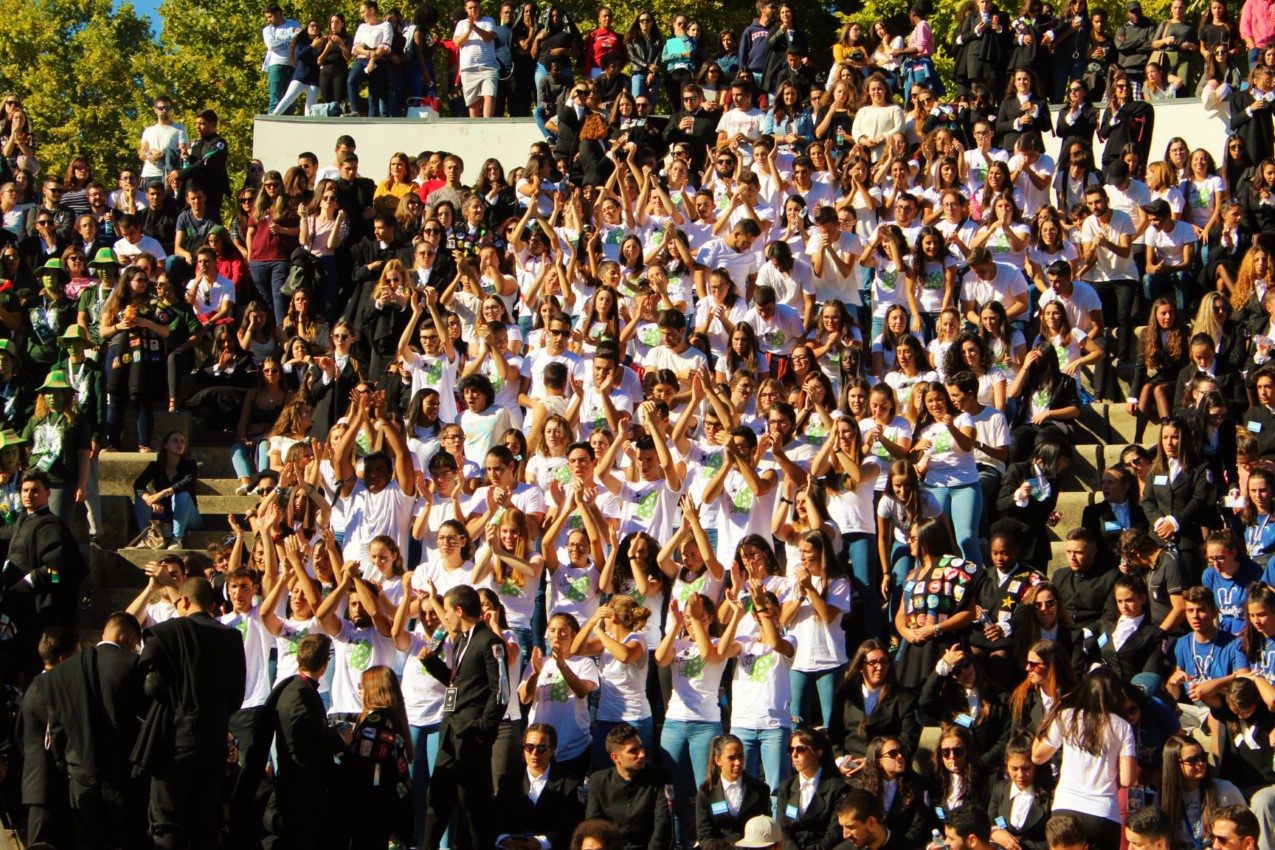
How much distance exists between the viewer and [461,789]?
9609mm

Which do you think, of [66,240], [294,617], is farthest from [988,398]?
[66,240]

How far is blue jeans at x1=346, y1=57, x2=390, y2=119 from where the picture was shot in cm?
1966

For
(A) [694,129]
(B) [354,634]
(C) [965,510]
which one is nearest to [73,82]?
(A) [694,129]

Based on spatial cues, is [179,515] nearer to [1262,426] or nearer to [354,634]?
[354,634]

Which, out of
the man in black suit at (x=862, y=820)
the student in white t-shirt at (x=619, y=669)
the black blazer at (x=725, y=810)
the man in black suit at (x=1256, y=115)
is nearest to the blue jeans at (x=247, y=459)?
the student in white t-shirt at (x=619, y=669)

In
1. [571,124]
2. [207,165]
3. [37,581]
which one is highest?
[571,124]

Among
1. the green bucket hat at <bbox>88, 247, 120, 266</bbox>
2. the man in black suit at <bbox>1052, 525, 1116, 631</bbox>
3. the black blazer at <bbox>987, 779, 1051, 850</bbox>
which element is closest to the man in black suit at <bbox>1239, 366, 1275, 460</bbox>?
the man in black suit at <bbox>1052, 525, 1116, 631</bbox>

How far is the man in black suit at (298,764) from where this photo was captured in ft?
29.8

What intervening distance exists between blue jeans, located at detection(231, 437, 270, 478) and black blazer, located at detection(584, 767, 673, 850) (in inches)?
197

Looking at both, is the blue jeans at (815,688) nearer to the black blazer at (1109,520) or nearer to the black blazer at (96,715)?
the black blazer at (1109,520)

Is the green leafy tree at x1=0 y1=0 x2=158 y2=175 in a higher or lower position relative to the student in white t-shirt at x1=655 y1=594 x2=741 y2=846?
higher

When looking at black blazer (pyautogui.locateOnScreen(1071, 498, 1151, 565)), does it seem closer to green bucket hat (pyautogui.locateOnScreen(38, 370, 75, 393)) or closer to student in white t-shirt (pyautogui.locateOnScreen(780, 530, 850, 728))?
student in white t-shirt (pyautogui.locateOnScreen(780, 530, 850, 728))

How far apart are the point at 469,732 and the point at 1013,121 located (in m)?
10.0

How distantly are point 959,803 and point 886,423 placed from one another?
3.57 m
